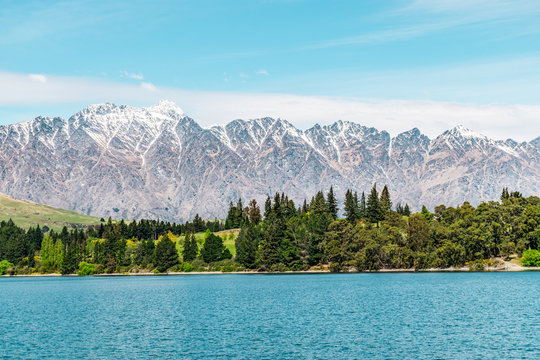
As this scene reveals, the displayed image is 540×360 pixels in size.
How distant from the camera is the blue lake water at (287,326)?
62906mm

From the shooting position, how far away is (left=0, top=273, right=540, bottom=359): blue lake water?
62.9 m

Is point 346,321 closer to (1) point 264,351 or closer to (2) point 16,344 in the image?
(1) point 264,351

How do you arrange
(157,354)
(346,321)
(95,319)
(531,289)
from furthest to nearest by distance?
(531,289) → (95,319) → (346,321) → (157,354)

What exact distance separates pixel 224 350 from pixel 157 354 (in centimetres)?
699

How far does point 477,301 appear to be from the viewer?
104 meters

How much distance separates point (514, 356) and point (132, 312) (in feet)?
210

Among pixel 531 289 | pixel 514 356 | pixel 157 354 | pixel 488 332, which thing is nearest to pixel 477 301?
pixel 531 289

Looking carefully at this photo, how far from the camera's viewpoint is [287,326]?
263 feet

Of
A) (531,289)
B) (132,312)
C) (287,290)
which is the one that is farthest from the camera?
(287,290)

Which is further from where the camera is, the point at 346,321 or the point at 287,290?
the point at 287,290

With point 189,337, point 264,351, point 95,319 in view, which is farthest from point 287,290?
point 264,351

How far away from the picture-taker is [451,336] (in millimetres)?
69375

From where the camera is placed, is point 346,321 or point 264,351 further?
point 346,321

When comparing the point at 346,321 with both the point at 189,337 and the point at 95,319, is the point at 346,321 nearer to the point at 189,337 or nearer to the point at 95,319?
the point at 189,337
